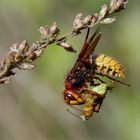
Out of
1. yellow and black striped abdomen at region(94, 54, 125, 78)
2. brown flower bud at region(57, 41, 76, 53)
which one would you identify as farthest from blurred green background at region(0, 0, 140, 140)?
brown flower bud at region(57, 41, 76, 53)

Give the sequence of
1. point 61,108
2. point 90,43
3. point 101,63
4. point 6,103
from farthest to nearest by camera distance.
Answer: point 61,108 → point 6,103 → point 101,63 → point 90,43

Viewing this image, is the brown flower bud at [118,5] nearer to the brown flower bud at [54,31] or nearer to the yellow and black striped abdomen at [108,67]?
the brown flower bud at [54,31]

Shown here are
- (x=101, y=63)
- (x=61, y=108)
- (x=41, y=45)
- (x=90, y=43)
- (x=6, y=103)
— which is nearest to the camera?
(x=41, y=45)

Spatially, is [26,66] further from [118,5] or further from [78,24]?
[118,5]

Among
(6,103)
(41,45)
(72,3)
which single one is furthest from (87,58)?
(72,3)

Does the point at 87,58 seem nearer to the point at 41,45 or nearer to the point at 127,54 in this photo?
the point at 41,45

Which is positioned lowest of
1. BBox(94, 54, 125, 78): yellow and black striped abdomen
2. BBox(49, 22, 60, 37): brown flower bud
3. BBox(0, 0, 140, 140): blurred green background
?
BBox(94, 54, 125, 78): yellow and black striped abdomen

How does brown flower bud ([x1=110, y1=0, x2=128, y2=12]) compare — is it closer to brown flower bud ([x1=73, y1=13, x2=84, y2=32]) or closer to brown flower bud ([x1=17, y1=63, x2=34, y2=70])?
brown flower bud ([x1=73, y1=13, x2=84, y2=32])
